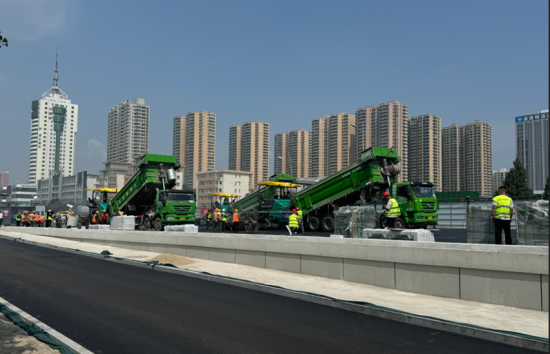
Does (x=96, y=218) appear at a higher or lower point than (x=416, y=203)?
lower

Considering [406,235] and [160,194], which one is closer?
[406,235]

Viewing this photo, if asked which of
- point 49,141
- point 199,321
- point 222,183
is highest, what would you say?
point 49,141

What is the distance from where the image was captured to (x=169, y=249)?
1614cm

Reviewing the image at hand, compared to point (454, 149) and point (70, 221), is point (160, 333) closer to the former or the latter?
point (70, 221)

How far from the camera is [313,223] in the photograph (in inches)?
966

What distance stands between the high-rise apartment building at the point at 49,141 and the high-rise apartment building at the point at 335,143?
129 meters

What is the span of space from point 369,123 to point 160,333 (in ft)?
270

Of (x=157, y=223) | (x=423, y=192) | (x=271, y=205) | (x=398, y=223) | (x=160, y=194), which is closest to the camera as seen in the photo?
(x=398, y=223)

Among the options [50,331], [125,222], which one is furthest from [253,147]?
[50,331]

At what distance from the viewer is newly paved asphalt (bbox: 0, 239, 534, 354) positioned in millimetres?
5352

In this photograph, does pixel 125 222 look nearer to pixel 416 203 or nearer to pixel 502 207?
pixel 416 203

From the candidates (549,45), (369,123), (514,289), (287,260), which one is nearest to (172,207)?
(287,260)

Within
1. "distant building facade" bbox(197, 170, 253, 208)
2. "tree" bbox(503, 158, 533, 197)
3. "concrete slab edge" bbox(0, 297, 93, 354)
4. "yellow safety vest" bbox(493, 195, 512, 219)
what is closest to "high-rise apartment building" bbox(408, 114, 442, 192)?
Result: "tree" bbox(503, 158, 533, 197)

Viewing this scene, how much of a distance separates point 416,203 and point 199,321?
15687mm
